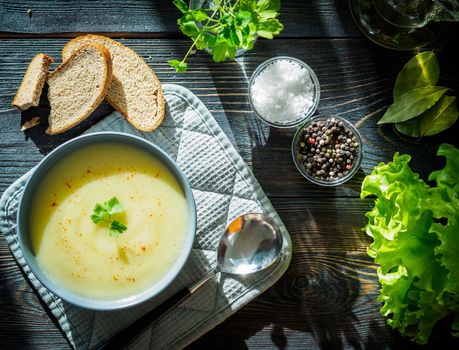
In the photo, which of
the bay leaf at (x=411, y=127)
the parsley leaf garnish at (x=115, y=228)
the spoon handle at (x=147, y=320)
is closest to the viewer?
the parsley leaf garnish at (x=115, y=228)

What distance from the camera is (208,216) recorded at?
4.53 feet

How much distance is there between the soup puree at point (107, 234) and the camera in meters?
1.24

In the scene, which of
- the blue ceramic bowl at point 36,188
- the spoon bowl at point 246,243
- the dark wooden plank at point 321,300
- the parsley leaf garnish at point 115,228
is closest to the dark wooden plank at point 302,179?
the dark wooden plank at point 321,300

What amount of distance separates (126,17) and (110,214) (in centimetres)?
54

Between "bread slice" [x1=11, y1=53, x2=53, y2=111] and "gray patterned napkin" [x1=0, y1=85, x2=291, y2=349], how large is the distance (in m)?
0.17

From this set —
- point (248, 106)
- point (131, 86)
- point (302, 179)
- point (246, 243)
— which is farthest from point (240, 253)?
point (131, 86)

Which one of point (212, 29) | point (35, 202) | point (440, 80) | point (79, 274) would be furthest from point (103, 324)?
point (440, 80)

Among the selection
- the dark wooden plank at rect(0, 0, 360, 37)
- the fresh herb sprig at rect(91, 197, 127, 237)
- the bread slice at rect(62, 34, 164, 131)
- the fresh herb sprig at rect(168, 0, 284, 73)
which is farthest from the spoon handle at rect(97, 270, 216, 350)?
the dark wooden plank at rect(0, 0, 360, 37)

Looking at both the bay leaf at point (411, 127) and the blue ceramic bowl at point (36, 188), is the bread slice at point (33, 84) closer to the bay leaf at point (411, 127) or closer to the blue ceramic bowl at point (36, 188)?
the blue ceramic bowl at point (36, 188)

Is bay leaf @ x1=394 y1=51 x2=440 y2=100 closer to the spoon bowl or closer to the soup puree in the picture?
the spoon bowl

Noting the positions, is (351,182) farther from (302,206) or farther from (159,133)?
(159,133)

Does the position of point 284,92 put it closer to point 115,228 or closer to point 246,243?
point 246,243

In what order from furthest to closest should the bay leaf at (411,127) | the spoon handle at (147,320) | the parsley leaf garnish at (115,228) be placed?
the bay leaf at (411,127) < the spoon handle at (147,320) < the parsley leaf garnish at (115,228)

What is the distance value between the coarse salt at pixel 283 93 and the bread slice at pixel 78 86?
0.37 m
